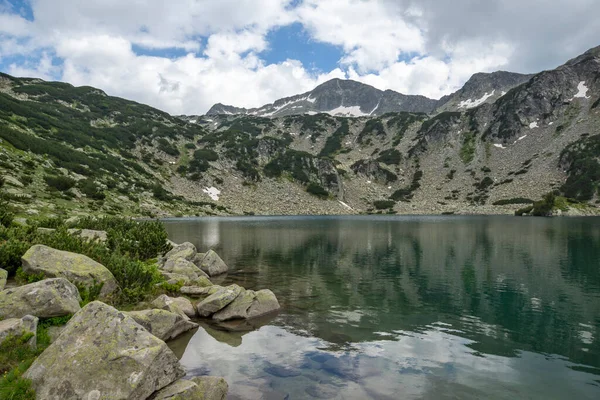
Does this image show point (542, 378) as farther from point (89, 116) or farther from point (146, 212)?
point (89, 116)

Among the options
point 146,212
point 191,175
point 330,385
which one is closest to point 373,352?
point 330,385

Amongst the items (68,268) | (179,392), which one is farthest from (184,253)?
(179,392)

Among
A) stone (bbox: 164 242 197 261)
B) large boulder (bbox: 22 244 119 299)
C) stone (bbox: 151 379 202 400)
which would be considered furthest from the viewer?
stone (bbox: 164 242 197 261)

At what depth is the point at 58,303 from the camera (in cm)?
1169

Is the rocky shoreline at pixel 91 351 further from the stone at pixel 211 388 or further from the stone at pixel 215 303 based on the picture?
the stone at pixel 215 303

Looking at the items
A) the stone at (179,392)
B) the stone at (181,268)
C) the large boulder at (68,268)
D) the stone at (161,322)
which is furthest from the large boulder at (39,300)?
the stone at (181,268)

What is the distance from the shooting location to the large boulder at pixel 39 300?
35.5 ft

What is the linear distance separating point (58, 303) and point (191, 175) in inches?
6100

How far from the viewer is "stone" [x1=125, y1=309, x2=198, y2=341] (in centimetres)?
1368

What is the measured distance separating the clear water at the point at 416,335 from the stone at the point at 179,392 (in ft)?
6.06

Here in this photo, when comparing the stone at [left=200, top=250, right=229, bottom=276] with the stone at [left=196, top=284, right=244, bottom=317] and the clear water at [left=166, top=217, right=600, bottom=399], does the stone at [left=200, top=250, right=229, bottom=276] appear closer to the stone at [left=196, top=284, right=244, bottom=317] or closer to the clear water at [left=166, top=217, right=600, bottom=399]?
the clear water at [left=166, top=217, right=600, bottom=399]

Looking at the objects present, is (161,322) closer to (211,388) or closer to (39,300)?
(39,300)

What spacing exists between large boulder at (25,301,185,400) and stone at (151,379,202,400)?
9.4 inches

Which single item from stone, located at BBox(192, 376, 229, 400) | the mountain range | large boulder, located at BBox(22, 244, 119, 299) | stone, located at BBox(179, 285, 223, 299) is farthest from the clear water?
the mountain range
